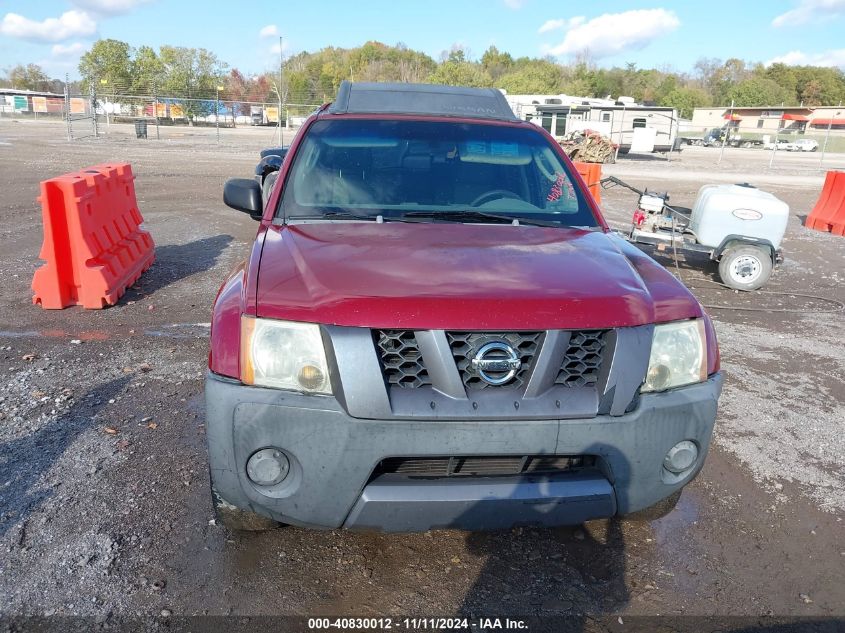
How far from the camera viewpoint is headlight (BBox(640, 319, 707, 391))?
263 cm

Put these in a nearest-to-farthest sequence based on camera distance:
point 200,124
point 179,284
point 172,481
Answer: point 172,481
point 179,284
point 200,124

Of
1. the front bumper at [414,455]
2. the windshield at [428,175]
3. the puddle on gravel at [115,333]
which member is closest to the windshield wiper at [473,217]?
the windshield at [428,175]

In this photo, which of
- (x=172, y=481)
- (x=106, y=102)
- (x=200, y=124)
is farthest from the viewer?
(x=200, y=124)

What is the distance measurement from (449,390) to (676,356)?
952 millimetres

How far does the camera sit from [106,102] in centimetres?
3847

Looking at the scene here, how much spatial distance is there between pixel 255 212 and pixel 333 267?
5.62 feet

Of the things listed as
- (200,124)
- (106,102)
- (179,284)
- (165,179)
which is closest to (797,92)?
(200,124)

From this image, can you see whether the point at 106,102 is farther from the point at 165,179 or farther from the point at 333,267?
the point at 333,267

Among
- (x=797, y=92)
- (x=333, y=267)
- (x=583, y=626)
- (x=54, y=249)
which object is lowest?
(x=583, y=626)

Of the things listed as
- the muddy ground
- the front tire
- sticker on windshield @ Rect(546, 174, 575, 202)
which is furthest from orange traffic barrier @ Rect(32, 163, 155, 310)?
the front tire

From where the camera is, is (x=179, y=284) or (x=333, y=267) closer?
(x=333, y=267)

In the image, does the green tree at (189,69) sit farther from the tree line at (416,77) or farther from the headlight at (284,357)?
the headlight at (284,357)

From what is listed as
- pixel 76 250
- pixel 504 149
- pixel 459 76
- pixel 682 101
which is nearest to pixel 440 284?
pixel 504 149

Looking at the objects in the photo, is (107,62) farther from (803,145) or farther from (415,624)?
(415,624)
